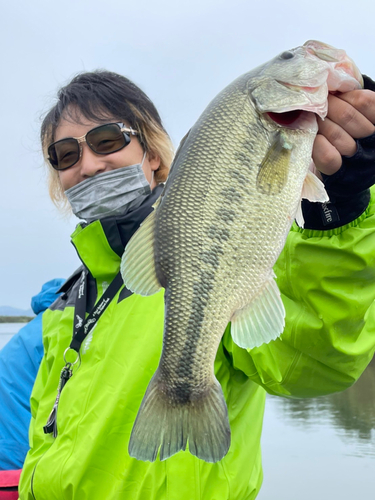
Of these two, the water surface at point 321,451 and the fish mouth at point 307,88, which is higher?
the fish mouth at point 307,88

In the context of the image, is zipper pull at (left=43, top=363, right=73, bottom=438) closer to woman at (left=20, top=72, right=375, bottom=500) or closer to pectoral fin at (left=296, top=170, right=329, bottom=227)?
woman at (left=20, top=72, right=375, bottom=500)

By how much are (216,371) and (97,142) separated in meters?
1.35

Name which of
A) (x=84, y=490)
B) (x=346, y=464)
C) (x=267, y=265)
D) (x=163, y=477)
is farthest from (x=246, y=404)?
(x=346, y=464)

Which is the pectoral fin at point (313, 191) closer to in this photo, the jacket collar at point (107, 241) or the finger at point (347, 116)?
the finger at point (347, 116)

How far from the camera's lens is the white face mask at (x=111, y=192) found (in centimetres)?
251

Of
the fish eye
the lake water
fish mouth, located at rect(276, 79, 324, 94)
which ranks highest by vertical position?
the fish eye

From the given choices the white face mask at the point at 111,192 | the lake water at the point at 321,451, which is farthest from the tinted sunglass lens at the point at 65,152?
the lake water at the point at 321,451

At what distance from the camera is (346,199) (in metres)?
1.49

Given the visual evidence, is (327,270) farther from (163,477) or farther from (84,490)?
(84,490)

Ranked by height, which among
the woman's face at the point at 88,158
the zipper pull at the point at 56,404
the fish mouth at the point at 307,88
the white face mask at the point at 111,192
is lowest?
the zipper pull at the point at 56,404

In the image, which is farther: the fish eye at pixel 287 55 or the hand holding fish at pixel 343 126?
the fish eye at pixel 287 55

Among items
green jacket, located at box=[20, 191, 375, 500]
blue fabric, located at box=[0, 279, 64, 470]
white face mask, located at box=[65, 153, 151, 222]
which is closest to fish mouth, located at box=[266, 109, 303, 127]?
green jacket, located at box=[20, 191, 375, 500]

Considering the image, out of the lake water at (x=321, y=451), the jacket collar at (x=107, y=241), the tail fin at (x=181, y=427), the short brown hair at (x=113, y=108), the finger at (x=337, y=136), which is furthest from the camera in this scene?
the lake water at (x=321, y=451)

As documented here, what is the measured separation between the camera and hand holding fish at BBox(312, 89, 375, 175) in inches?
53.3
